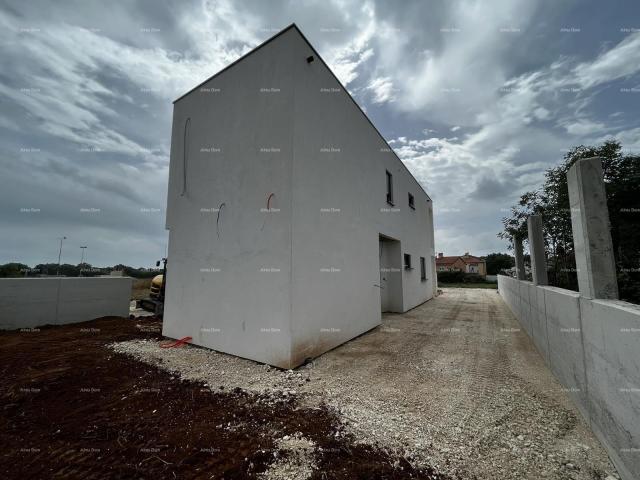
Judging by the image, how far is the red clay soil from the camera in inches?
69.9

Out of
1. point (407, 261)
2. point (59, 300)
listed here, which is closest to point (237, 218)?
point (407, 261)

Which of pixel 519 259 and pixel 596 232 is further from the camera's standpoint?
pixel 519 259

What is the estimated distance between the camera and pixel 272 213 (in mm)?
3934

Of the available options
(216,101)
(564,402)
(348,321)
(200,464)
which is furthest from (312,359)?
(216,101)

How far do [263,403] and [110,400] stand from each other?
1701 millimetres

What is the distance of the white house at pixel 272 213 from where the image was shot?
3.86 metres

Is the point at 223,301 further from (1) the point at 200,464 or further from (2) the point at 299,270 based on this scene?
(1) the point at 200,464

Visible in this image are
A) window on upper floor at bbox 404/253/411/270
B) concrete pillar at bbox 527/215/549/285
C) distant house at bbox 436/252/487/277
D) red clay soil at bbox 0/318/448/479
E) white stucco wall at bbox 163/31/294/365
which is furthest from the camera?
distant house at bbox 436/252/487/277

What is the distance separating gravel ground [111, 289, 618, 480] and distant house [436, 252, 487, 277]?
38.4 meters

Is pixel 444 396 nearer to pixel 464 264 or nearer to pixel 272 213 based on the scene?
pixel 272 213

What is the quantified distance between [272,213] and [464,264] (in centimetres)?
4521

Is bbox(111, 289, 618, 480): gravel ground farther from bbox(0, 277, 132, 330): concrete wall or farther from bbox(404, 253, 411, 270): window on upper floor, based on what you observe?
bbox(0, 277, 132, 330): concrete wall

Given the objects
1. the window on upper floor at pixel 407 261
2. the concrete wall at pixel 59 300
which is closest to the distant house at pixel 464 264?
the window on upper floor at pixel 407 261

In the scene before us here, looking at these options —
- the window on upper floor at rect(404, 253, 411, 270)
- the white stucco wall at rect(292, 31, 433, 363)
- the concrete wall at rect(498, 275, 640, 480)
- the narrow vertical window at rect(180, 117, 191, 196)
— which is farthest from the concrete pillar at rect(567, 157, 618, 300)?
the window on upper floor at rect(404, 253, 411, 270)
